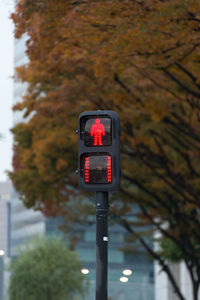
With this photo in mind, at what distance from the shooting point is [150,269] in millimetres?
106625

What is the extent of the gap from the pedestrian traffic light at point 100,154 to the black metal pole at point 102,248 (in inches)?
7.3

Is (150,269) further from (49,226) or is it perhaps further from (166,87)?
(166,87)

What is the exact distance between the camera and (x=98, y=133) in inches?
352

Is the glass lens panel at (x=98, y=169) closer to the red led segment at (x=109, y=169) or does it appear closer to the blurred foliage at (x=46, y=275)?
the red led segment at (x=109, y=169)

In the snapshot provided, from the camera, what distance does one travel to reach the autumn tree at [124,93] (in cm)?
1543

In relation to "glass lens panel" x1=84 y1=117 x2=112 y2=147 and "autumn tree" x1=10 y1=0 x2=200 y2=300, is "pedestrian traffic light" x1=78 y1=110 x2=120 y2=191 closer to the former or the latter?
"glass lens panel" x1=84 y1=117 x2=112 y2=147

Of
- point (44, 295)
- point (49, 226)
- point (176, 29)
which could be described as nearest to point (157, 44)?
point (176, 29)

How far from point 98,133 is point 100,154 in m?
0.24

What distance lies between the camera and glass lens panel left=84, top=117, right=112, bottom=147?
8.88 m

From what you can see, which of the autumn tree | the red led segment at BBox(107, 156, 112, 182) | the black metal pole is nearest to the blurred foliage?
the autumn tree

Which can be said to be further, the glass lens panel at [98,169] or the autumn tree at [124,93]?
the autumn tree at [124,93]

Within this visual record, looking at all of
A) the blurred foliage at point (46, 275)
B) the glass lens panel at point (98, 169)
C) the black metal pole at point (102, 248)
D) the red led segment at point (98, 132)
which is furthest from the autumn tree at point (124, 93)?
the blurred foliage at point (46, 275)

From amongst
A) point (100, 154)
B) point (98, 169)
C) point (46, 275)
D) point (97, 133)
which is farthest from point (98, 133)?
point (46, 275)

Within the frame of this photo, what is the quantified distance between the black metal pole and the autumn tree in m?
6.33
